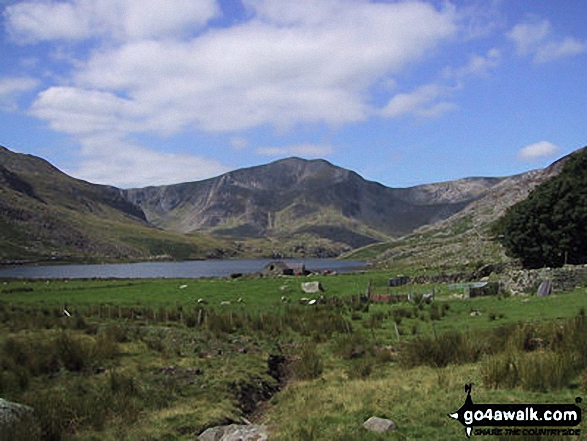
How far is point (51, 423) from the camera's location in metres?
9.17

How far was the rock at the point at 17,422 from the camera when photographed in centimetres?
805

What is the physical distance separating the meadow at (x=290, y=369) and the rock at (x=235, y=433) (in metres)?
0.39

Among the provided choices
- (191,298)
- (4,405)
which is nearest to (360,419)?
(4,405)

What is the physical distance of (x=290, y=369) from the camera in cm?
1612

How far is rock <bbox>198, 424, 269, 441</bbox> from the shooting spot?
28.5 ft

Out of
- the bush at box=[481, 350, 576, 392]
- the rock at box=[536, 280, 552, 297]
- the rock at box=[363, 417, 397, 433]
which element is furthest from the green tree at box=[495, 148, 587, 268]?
the rock at box=[363, 417, 397, 433]

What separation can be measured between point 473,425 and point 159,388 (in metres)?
8.42

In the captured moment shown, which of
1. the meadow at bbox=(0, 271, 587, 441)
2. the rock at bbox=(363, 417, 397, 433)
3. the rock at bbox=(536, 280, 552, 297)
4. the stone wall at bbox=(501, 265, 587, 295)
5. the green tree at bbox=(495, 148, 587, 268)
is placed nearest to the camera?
the rock at bbox=(363, 417, 397, 433)

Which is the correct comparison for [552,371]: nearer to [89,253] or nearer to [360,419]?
[360,419]

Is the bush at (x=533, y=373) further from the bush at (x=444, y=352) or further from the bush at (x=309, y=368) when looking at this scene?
the bush at (x=309, y=368)

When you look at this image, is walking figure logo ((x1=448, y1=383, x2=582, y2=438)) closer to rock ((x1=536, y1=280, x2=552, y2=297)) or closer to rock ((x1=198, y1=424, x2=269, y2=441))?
rock ((x1=198, y1=424, x2=269, y2=441))

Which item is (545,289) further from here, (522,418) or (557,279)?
(522,418)

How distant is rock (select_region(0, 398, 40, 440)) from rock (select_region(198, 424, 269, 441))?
3147mm

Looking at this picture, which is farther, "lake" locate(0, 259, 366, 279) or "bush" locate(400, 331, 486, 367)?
"lake" locate(0, 259, 366, 279)
